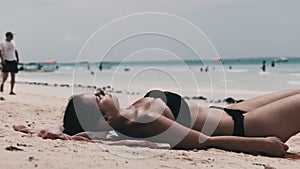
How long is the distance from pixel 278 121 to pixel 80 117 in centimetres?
193

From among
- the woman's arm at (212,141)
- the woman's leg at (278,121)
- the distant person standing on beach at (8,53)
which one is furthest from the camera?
the distant person standing on beach at (8,53)

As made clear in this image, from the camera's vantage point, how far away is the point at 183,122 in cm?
507

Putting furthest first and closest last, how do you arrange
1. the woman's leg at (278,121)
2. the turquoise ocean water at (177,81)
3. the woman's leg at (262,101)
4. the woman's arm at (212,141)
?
the turquoise ocean water at (177,81)
the woman's leg at (262,101)
the woman's leg at (278,121)
the woman's arm at (212,141)

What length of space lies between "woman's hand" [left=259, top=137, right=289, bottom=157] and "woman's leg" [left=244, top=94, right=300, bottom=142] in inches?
5.6

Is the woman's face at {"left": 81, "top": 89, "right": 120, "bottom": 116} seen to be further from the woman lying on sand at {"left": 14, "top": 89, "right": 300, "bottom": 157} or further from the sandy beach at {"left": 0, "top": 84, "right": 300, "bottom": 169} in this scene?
the sandy beach at {"left": 0, "top": 84, "right": 300, "bottom": 169}

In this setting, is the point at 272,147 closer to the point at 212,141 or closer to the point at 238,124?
the point at 238,124

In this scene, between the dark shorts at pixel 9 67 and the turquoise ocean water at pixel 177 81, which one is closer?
the turquoise ocean water at pixel 177 81

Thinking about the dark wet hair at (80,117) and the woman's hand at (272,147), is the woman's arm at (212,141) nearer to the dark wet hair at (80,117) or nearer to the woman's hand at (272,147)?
the woman's hand at (272,147)

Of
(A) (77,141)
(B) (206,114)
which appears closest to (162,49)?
(B) (206,114)

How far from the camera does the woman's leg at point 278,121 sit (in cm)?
506

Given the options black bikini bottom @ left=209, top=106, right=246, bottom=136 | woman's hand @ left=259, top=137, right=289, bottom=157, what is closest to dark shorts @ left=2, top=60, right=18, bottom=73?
black bikini bottom @ left=209, top=106, right=246, bottom=136

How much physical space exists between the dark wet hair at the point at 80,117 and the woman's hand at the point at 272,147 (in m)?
1.59

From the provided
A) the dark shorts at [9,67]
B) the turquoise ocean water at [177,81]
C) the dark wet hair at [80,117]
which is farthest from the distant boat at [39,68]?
the dark wet hair at [80,117]

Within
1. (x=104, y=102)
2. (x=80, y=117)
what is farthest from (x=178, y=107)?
(x=80, y=117)
